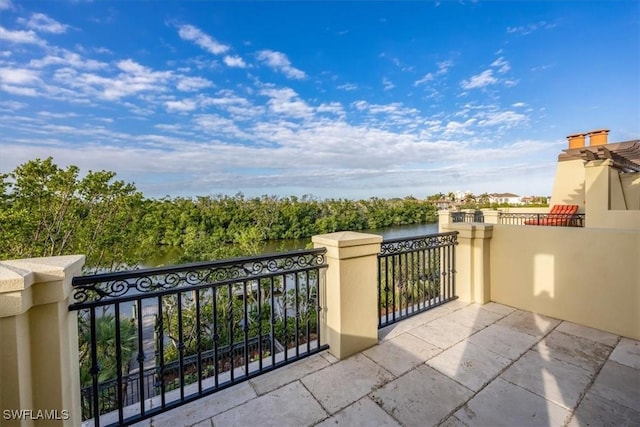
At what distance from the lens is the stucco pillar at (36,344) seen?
114 cm

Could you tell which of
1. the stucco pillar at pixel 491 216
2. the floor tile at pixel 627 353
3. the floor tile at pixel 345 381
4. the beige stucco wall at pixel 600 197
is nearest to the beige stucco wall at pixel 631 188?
the beige stucco wall at pixel 600 197

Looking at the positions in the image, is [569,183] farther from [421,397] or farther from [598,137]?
[421,397]

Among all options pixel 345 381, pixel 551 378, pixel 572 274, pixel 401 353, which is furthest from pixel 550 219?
pixel 345 381

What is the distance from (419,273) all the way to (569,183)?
35.6 feet

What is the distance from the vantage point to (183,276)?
1.90 metres

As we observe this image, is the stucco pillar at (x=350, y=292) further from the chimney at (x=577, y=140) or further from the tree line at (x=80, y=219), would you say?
the chimney at (x=577, y=140)

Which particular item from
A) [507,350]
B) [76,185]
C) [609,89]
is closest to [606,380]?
[507,350]

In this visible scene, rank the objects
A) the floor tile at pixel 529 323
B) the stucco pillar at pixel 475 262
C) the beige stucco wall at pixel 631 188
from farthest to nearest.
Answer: the beige stucco wall at pixel 631 188
the stucco pillar at pixel 475 262
the floor tile at pixel 529 323

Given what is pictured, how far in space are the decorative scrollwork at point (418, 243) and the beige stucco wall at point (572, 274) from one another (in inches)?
24.8

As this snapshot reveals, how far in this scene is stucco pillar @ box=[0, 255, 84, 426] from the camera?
3.74ft

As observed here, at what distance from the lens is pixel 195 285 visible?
1878 millimetres

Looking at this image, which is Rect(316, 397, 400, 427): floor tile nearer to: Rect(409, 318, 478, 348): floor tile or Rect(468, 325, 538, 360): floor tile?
Rect(409, 318, 478, 348): floor tile

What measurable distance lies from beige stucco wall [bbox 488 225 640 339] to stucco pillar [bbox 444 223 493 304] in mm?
127

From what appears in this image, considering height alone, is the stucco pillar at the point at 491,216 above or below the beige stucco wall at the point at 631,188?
below
